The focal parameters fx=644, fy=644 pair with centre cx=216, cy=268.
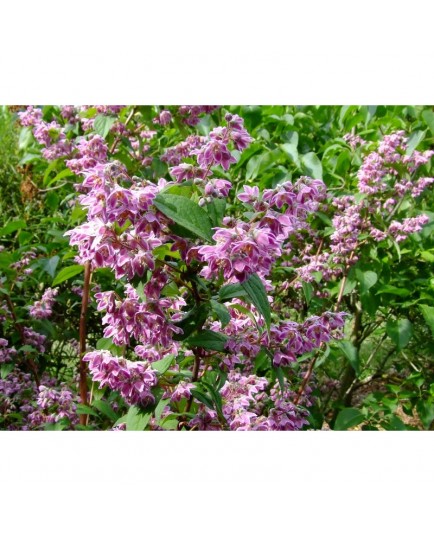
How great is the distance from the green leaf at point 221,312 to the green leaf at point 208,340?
66mm

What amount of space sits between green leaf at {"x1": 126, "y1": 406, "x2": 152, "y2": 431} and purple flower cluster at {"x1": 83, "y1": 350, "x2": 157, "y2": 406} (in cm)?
5

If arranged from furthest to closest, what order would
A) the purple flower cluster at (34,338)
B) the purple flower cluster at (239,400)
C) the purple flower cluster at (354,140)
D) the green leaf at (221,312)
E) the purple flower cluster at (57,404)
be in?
the purple flower cluster at (354,140)
the purple flower cluster at (34,338)
the purple flower cluster at (57,404)
the purple flower cluster at (239,400)
the green leaf at (221,312)

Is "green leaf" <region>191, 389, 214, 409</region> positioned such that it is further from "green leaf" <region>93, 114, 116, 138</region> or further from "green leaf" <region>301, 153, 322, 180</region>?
"green leaf" <region>301, 153, 322, 180</region>

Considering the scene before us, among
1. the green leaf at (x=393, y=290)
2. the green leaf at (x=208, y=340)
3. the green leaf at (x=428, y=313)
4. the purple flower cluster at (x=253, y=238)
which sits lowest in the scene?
the green leaf at (x=428, y=313)

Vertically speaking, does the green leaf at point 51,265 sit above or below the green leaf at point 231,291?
below

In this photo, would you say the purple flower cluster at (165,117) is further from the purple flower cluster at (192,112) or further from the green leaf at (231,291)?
the green leaf at (231,291)

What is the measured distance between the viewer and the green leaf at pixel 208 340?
1183 millimetres

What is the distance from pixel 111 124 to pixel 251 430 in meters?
1.01

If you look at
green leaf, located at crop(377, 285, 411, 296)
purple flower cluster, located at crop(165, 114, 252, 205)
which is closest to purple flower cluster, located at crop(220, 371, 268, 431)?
purple flower cluster, located at crop(165, 114, 252, 205)

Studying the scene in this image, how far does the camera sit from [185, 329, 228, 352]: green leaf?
118 centimetres

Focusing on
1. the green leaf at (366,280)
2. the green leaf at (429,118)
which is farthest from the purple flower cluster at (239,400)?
the green leaf at (429,118)

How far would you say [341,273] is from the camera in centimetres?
245

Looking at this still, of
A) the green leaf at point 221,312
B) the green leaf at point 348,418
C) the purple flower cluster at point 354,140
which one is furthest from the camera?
the purple flower cluster at point 354,140
